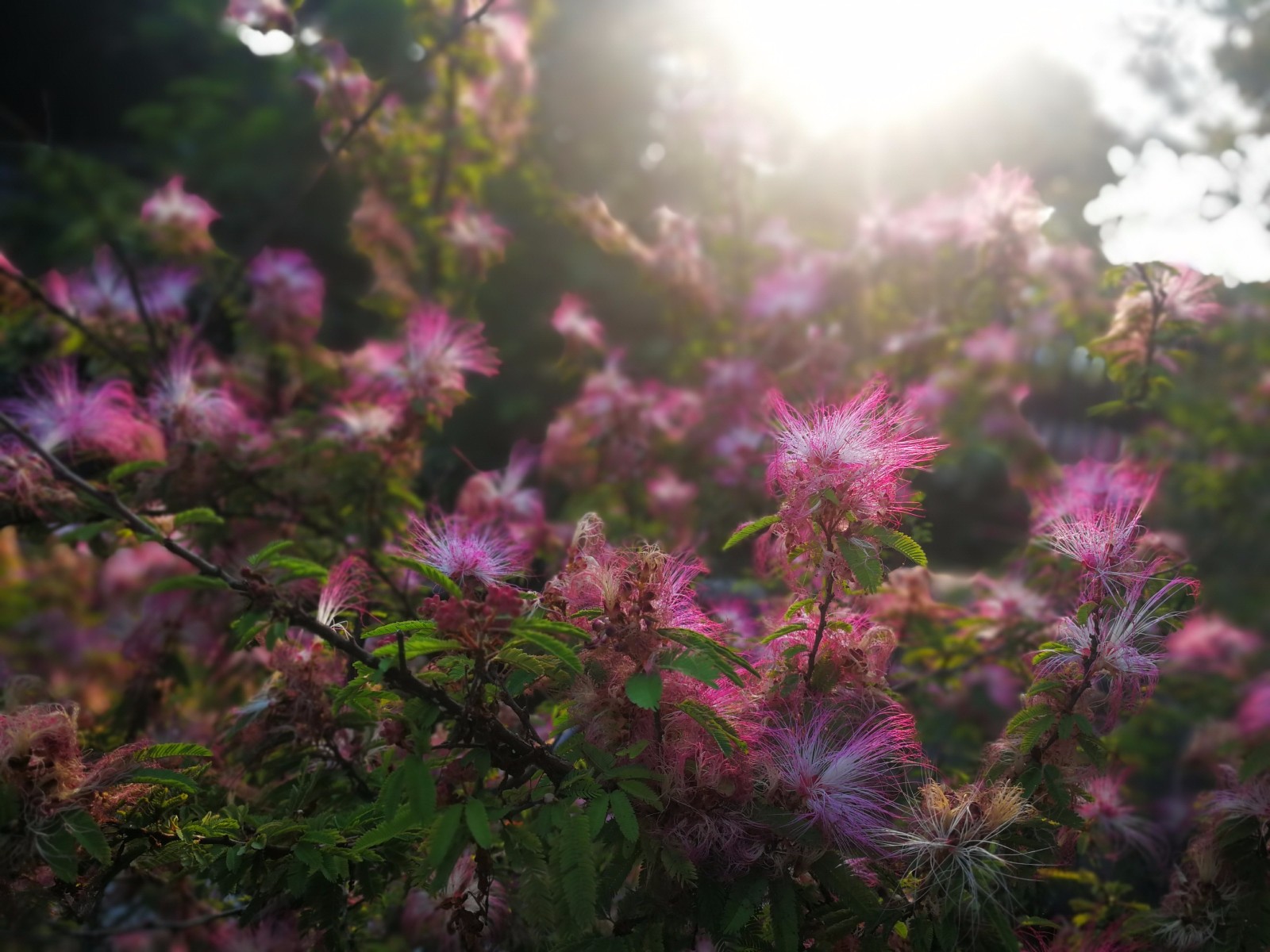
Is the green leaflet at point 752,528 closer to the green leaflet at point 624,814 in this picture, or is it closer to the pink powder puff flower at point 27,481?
the green leaflet at point 624,814

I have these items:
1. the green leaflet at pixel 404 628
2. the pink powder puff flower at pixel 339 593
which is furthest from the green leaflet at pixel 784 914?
the pink powder puff flower at pixel 339 593

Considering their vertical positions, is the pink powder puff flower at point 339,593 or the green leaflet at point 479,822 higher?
the pink powder puff flower at point 339,593

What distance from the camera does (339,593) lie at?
2.10m

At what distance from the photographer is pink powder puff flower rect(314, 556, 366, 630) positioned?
2.04 meters

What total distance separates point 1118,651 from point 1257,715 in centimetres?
201

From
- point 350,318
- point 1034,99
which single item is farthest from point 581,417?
point 1034,99

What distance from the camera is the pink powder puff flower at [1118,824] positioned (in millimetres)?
2480

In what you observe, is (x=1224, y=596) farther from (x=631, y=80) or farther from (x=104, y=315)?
(x=104, y=315)

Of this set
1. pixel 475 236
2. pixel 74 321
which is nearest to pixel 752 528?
pixel 74 321

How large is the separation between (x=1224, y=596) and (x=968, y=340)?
207 inches

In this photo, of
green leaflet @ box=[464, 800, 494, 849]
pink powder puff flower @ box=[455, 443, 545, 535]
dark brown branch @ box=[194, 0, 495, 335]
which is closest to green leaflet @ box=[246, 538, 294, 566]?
green leaflet @ box=[464, 800, 494, 849]

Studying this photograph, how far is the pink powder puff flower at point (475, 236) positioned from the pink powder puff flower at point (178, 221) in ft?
3.74

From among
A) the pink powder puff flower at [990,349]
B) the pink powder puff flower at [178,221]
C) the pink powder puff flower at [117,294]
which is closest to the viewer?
the pink powder puff flower at [117,294]

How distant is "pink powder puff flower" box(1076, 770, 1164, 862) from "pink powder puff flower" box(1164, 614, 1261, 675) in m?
2.04
